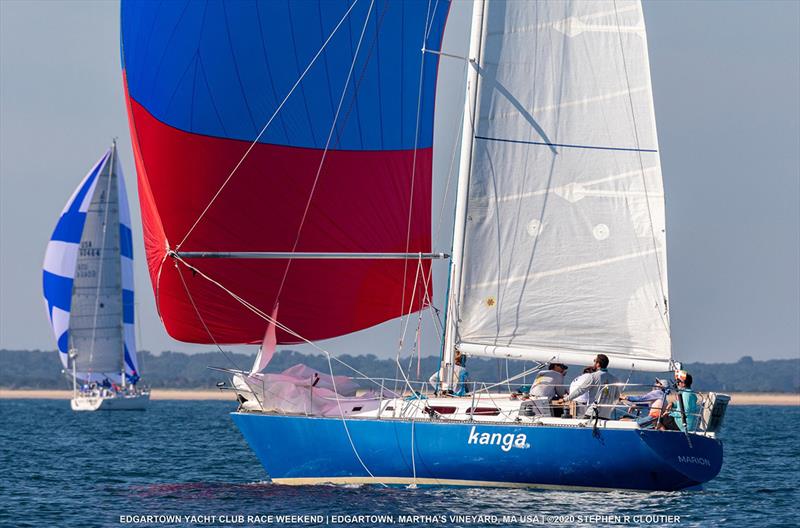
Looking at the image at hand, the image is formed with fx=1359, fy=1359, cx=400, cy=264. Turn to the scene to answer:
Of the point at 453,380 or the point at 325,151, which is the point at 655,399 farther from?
the point at 325,151

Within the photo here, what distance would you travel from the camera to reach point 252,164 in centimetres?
1981

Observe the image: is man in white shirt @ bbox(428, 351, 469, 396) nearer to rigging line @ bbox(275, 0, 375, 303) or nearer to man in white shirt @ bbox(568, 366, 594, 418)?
man in white shirt @ bbox(568, 366, 594, 418)

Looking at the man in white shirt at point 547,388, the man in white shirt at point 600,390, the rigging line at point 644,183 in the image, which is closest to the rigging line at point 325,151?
the rigging line at point 644,183

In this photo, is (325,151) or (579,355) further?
(325,151)

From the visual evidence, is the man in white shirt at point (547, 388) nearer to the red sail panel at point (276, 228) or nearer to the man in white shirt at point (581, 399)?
the man in white shirt at point (581, 399)

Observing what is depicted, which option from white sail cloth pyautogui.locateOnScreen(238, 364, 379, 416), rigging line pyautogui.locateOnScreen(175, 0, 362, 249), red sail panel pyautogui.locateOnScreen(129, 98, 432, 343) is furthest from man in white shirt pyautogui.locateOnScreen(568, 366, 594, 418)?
rigging line pyautogui.locateOnScreen(175, 0, 362, 249)

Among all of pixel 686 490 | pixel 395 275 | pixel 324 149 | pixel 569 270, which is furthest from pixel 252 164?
pixel 686 490

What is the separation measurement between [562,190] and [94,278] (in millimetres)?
40251

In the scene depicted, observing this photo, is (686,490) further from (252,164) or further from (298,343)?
(252,164)

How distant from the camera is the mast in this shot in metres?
18.8

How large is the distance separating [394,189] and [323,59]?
221 cm

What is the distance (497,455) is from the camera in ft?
56.7

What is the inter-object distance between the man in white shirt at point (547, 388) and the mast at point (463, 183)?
4.58ft

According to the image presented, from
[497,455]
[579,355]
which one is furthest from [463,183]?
[497,455]
